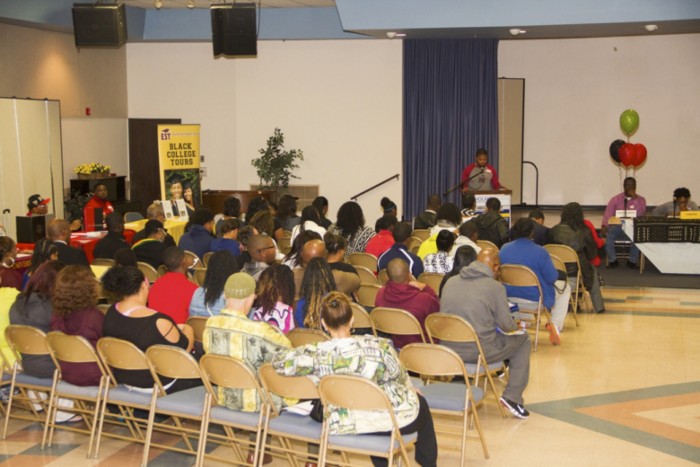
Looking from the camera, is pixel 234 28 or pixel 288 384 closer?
pixel 288 384

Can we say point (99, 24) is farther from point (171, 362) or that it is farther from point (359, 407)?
point (359, 407)

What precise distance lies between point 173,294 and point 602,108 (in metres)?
12.1

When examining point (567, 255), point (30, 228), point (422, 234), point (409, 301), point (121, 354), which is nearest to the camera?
point (121, 354)

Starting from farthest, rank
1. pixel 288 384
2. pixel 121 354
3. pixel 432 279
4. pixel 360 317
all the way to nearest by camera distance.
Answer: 1. pixel 432 279
2. pixel 360 317
3. pixel 121 354
4. pixel 288 384

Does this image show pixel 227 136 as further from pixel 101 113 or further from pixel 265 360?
pixel 265 360

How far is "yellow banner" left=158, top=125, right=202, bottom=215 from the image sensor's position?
42.8ft

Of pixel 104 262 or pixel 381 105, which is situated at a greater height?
pixel 381 105

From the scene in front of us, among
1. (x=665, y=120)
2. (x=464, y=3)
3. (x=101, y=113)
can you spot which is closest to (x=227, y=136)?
(x=101, y=113)

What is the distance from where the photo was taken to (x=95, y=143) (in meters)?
15.5

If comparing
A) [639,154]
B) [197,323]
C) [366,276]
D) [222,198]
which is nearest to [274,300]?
[197,323]

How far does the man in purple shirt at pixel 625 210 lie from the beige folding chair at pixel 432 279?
590 centimetres

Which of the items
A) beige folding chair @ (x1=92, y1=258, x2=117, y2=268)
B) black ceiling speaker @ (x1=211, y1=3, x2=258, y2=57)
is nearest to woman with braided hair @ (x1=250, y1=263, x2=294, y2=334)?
beige folding chair @ (x1=92, y1=258, x2=117, y2=268)

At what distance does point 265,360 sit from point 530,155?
504 inches

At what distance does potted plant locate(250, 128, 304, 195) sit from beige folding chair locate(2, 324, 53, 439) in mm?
10157
